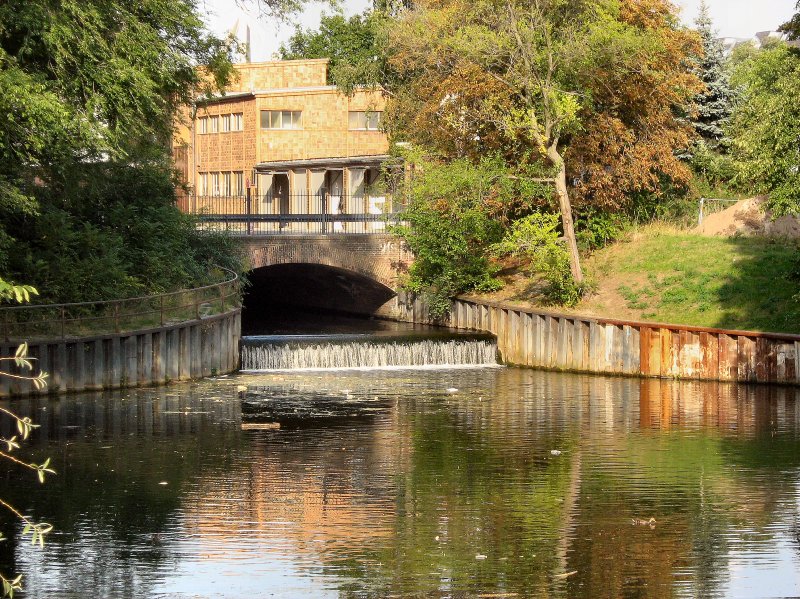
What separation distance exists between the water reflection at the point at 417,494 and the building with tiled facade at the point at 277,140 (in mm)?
33985

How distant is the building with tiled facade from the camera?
68.4 metres

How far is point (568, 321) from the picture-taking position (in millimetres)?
41000

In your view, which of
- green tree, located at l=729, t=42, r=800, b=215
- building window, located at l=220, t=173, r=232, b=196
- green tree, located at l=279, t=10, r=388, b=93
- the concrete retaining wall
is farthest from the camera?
green tree, located at l=279, t=10, r=388, b=93

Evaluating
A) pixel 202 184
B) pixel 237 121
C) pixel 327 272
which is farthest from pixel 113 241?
pixel 202 184

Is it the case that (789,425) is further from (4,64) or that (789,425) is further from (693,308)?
(4,64)

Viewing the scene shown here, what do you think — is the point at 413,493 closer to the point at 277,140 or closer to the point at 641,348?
the point at 641,348

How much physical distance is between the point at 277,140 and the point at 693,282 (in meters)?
33.2

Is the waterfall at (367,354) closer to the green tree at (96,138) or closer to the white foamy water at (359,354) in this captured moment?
the white foamy water at (359,354)

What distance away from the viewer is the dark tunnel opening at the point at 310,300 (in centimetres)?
5419

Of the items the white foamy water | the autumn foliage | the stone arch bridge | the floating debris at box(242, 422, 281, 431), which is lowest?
the floating debris at box(242, 422, 281, 431)

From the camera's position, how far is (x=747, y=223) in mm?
49312

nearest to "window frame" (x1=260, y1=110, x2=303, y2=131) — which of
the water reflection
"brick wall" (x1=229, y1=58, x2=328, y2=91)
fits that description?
"brick wall" (x1=229, y1=58, x2=328, y2=91)

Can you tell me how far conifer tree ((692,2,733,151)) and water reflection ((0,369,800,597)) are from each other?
83.0 feet

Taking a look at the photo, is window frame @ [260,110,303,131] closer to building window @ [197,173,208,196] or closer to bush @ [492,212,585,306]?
building window @ [197,173,208,196]
